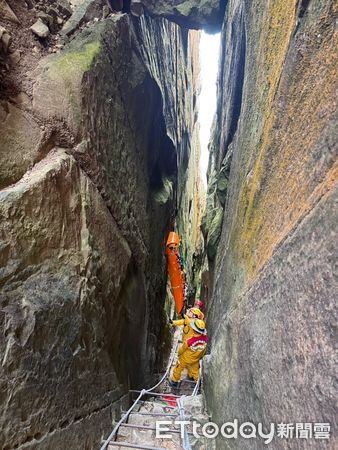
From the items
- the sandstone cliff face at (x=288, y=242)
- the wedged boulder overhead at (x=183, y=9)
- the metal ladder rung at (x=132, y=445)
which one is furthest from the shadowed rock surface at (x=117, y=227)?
the wedged boulder overhead at (x=183, y=9)

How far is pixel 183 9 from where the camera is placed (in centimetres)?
545

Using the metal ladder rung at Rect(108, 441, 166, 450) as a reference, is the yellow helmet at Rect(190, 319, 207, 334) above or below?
above

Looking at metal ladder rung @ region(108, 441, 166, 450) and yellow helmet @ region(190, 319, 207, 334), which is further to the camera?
yellow helmet @ region(190, 319, 207, 334)

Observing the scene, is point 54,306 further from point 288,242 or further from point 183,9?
point 183,9

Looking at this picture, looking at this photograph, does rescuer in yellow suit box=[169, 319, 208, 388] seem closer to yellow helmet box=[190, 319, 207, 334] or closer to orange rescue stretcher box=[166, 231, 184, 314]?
yellow helmet box=[190, 319, 207, 334]

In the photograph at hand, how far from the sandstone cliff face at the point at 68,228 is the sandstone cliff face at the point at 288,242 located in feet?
4.49

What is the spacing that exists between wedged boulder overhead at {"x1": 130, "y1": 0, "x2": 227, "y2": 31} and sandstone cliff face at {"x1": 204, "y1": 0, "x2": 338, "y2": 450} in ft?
9.51

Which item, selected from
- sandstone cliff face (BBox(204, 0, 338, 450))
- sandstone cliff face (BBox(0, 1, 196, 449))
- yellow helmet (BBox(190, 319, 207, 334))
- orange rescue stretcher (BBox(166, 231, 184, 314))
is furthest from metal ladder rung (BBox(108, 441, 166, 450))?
orange rescue stretcher (BBox(166, 231, 184, 314))

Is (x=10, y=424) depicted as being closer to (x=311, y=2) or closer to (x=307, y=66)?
(x=307, y=66)

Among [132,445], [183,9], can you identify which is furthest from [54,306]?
[183,9]

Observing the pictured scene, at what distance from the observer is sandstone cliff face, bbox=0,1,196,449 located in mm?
2299

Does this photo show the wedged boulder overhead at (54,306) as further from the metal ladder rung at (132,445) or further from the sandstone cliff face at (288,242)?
the sandstone cliff face at (288,242)

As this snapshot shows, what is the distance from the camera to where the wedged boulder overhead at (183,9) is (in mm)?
5358

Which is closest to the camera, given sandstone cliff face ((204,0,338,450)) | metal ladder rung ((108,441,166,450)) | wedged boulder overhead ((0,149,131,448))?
sandstone cliff face ((204,0,338,450))
